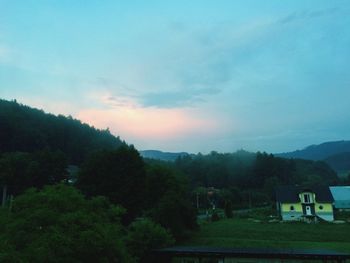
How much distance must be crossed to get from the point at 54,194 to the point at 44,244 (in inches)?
161

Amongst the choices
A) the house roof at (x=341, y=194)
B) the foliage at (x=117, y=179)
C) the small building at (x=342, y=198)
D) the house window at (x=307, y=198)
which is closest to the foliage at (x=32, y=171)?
the foliage at (x=117, y=179)

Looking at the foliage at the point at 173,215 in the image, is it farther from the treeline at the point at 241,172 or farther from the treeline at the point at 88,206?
the treeline at the point at 241,172

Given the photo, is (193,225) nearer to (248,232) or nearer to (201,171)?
(248,232)

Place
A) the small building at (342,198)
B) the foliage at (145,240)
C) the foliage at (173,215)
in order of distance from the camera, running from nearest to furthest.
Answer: the foliage at (145,240) → the foliage at (173,215) → the small building at (342,198)

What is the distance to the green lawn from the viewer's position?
121ft

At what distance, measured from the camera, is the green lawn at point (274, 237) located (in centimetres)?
3687

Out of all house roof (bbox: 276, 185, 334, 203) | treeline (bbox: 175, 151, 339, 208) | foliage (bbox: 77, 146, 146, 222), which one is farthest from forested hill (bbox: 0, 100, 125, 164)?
foliage (bbox: 77, 146, 146, 222)

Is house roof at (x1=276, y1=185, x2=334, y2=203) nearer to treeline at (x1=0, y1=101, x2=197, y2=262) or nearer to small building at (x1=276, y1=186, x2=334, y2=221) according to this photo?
small building at (x1=276, y1=186, x2=334, y2=221)

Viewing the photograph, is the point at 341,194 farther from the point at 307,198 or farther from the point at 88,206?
the point at 88,206

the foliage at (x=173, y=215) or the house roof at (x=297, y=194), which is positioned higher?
the house roof at (x=297, y=194)

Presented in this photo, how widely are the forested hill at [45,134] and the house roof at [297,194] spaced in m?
66.7

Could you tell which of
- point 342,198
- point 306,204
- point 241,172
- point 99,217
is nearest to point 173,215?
point 99,217

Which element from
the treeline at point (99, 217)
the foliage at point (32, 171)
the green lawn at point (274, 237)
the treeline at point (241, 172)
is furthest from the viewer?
the treeline at point (241, 172)

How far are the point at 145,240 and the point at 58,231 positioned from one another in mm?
13098
